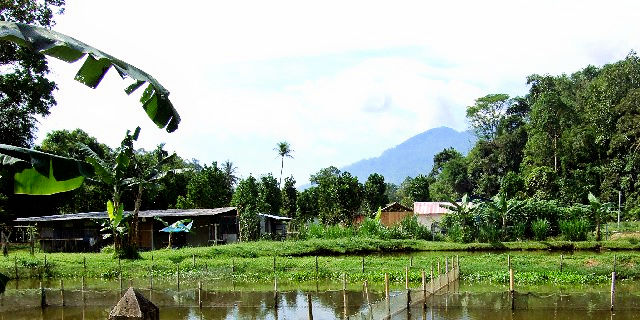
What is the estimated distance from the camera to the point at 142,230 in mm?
36875

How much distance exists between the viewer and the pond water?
16.3 metres

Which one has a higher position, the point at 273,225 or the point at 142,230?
the point at 142,230

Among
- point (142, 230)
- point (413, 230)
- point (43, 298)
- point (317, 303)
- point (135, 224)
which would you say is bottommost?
point (317, 303)

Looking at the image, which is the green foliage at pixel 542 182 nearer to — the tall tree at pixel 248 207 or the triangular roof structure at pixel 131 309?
the tall tree at pixel 248 207

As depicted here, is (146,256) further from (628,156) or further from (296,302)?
(628,156)

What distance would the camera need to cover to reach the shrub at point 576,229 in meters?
32.6

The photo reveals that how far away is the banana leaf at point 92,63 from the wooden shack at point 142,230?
30424 millimetres

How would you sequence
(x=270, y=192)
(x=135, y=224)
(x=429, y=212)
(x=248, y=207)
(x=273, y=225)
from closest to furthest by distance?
(x=135, y=224) → (x=248, y=207) → (x=273, y=225) → (x=429, y=212) → (x=270, y=192)

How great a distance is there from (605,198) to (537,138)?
7.73 meters

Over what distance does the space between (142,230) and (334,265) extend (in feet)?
53.7

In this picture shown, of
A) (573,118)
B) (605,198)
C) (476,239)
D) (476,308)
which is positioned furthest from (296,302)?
(573,118)

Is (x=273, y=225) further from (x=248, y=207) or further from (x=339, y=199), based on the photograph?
(x=248, y=207)

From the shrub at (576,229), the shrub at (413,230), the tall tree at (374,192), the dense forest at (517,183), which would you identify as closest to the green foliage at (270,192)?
the dense forest at (517,183)

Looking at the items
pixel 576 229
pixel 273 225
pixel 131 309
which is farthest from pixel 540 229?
pixel 131 309
